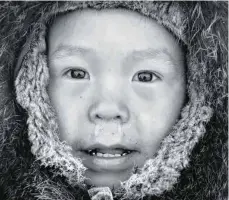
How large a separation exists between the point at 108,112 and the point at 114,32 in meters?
0.25

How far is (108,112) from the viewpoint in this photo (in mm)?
1655

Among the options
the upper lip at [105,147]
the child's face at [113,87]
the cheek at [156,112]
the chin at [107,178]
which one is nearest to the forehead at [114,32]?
the child's face at [113,87]

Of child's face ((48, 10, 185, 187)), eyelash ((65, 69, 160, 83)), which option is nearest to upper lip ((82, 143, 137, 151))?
child's face ((48, 10, 185, 187))

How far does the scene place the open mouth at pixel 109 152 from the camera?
5.63ft

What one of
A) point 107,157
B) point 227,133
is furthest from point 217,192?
point 107,157

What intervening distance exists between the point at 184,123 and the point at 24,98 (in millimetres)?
524

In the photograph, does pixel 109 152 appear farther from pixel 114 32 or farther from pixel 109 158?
pixel 114 32

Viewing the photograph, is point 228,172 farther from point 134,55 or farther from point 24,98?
point 24,98

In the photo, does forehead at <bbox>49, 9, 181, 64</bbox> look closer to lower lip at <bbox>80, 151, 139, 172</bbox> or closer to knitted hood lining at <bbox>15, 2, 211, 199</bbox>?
knitted hood lining at <bbox>15, 2, 211, 199</bbox>

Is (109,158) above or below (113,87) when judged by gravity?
below

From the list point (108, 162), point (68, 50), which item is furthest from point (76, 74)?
point (108, 162)

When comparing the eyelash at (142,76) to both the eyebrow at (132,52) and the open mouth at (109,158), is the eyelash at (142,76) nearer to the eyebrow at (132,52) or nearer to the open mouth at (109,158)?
the eyebrow at (132,52)

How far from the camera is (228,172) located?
5.63ft

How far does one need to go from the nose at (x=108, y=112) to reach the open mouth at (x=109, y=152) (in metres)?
0.11
